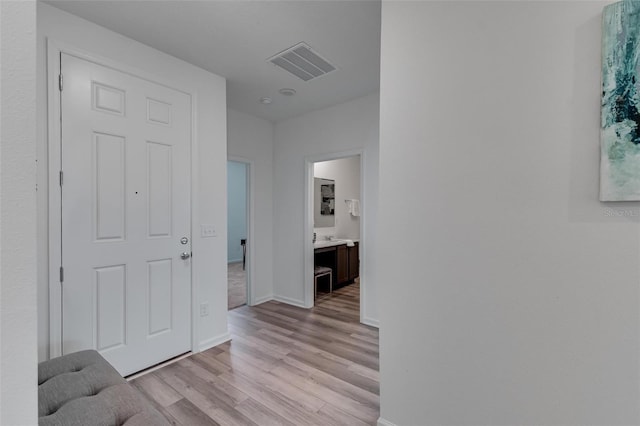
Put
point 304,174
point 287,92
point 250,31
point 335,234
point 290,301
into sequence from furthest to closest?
point 335,234, point 290,301, point 304,174, point 287,92, point 250,31

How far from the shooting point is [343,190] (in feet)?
18.2

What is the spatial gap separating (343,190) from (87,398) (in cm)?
474

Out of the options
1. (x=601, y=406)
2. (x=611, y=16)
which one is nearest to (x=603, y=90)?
(x=611, y=16)

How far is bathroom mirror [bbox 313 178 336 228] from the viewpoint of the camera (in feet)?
16.1

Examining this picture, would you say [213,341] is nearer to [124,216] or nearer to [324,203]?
[124,216]

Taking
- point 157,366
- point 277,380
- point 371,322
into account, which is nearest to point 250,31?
point 277,380

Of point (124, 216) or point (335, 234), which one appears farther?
point (335, 234)

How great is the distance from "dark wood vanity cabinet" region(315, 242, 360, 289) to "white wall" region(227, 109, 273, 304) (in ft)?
2.98

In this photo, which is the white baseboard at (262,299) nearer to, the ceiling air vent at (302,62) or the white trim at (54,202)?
the white trim at (54,202)

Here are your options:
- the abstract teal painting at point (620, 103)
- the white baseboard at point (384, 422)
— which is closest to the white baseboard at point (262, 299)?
the white baseboard at point (384, 422)

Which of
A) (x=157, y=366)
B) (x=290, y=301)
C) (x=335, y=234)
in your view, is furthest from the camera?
(x=335, y=234)

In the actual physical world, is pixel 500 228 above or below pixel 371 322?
above

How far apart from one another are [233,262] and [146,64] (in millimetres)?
5796

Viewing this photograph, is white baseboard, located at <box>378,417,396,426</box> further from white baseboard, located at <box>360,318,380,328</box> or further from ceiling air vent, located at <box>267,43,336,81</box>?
ceiling air vent, located at <box>267,43,336,81</box>
